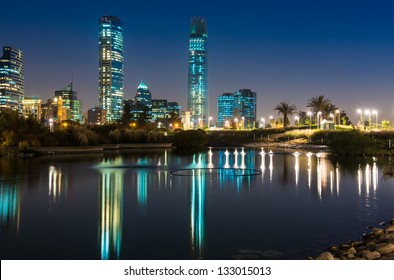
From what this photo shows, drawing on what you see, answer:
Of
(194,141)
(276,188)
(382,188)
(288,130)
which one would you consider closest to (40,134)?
(194,141)

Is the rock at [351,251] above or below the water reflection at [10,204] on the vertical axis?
below

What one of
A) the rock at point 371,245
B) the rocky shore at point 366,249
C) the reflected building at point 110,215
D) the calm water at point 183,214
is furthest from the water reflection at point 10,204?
the rock at point 371,245

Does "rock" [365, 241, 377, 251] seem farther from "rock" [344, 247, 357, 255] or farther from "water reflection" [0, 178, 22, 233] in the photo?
"water reflection" [0, 178, 22, 233]

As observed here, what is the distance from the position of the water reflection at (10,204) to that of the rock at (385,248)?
9.23 m

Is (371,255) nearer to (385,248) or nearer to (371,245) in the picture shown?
(385,248)

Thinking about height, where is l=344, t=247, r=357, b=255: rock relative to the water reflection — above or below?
below

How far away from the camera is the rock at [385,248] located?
888cm

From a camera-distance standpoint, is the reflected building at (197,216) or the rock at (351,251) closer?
the rock at (351,251)

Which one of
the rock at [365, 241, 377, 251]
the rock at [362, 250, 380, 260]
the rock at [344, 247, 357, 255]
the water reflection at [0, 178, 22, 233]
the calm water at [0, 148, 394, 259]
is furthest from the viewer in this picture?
the water reflection at [0, 178, 22, 233]

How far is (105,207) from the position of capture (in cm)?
1455

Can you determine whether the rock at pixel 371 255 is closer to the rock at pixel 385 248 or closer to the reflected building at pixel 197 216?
the rock at pixel 385 248

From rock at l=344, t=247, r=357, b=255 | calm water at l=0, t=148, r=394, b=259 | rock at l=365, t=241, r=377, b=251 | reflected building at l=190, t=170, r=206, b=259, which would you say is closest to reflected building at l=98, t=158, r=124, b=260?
calm water at l=0, t=148, r=394, b=259

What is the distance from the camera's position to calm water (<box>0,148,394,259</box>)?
9.85 m
